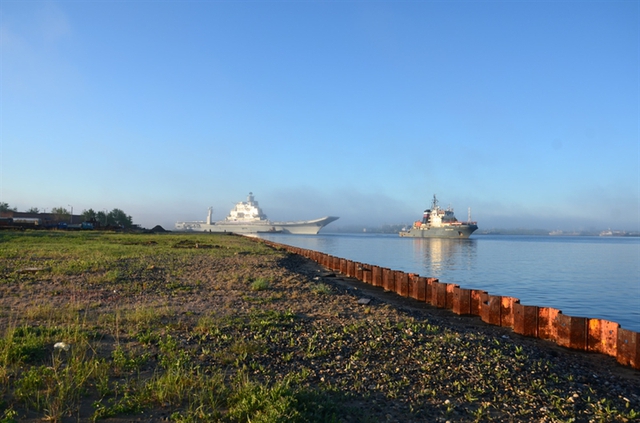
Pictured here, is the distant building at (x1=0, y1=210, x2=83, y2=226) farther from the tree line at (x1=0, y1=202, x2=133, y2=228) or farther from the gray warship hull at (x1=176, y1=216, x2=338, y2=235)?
the gray warship hull at (x1=176, y1=216, x2=338, y2=235)

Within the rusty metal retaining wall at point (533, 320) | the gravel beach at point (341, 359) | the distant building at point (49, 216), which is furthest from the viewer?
the distant building at point (49, 216)

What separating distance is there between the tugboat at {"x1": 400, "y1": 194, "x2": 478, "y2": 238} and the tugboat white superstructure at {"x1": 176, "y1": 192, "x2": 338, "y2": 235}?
3697cm

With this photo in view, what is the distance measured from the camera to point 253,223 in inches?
5935

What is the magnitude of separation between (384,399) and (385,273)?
44.5 ft

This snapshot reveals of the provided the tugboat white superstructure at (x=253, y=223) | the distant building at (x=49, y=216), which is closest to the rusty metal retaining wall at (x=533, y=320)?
the distant building at (x=49, y=216)

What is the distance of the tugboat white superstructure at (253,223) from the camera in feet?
491

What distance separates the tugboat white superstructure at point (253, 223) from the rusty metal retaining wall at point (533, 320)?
13210cm

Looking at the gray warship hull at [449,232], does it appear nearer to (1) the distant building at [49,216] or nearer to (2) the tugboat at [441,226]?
(2) the tugboat at [441,226]

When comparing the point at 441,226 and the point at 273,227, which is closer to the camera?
the point at 441,226

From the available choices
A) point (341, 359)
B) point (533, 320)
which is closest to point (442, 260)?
point (533, 320)

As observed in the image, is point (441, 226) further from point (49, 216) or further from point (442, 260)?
point (49, 216)

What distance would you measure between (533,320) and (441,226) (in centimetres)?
10208

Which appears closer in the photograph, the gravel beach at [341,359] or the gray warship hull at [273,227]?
the gravel beach at [341,359]

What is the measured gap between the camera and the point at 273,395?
4.59 metres
